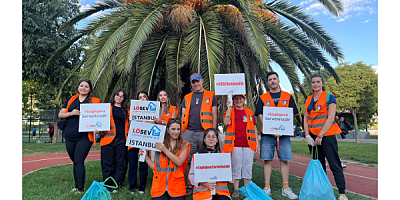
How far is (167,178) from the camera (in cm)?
346

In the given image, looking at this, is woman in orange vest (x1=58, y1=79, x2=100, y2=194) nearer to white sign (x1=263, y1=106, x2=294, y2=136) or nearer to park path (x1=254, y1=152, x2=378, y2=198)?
white sign (x1=263, y1=106, x2=294, y2=136)

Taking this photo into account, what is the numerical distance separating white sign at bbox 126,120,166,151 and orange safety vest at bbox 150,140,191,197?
23 centimetres

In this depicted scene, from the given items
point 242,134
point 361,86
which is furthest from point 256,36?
point 361,86

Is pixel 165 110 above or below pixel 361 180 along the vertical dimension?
above

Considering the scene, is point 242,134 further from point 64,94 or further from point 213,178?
point 64,94

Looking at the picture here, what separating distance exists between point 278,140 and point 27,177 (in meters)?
5.92

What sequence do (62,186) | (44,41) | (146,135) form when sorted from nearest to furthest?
(146,135)
(62,186)
(44,41)

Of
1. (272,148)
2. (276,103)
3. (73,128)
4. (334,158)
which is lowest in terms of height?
(334,158)

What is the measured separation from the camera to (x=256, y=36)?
5246mm

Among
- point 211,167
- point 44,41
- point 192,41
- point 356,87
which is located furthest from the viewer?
point 356,87

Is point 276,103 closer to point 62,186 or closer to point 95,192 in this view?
point 95,192

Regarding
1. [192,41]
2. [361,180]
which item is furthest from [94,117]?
[361,180]

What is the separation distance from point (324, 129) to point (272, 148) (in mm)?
875

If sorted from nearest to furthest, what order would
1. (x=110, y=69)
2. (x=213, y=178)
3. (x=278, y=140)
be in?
(x=213, y=178) → (x=278, y=140) → (x=110, y=69)
